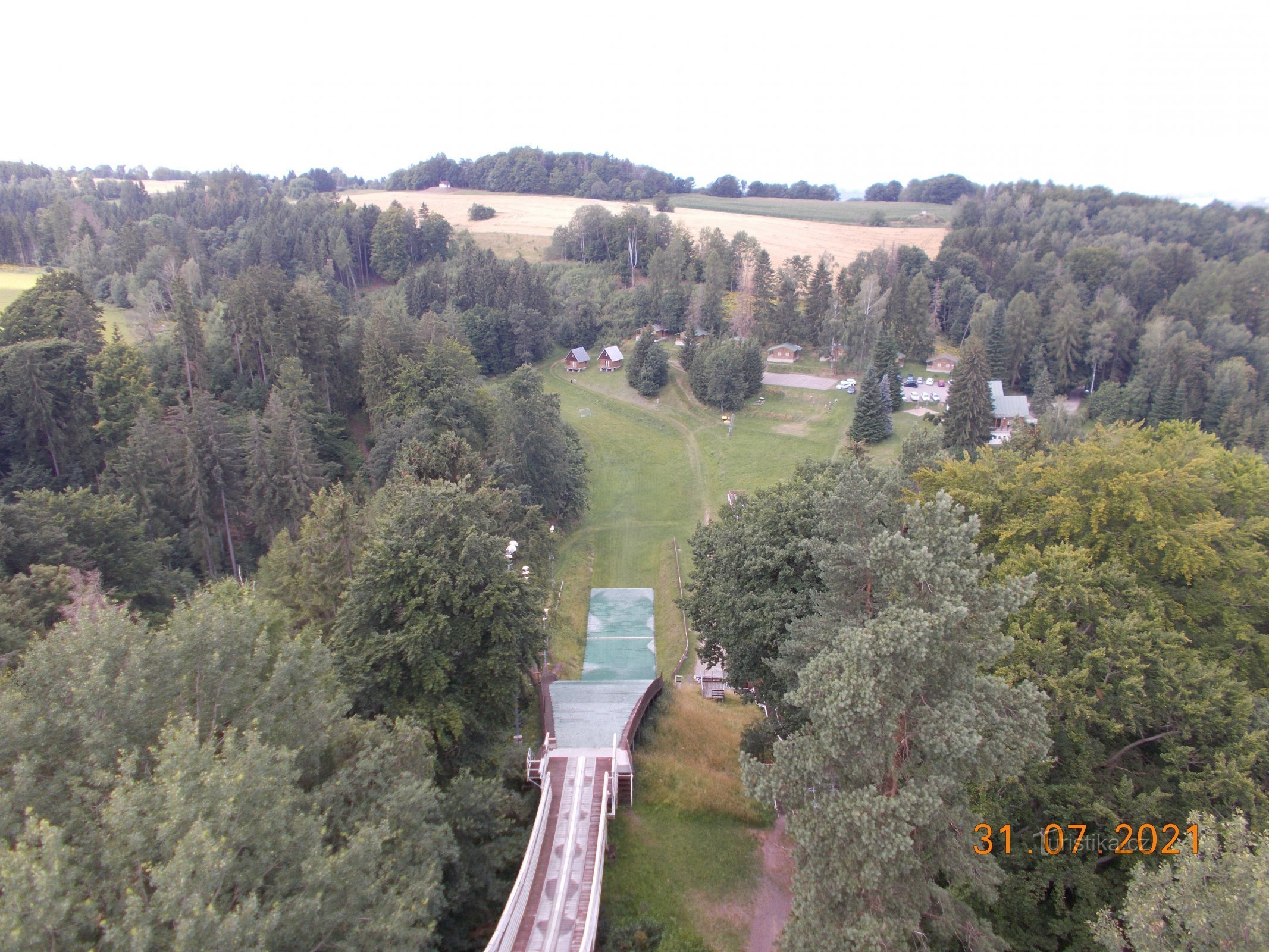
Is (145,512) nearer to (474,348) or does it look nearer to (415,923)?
(415,923)

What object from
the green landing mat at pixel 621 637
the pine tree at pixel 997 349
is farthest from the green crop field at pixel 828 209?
the green landing mat at pixel 621 637

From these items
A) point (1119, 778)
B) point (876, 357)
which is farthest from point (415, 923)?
point (876, 357)

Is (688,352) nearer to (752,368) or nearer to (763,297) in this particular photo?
(752,368)

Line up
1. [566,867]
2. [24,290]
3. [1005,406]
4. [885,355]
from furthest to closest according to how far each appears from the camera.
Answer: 1. [1005,406]
2. [885,355]
3. [24,290]
4. [566,867]

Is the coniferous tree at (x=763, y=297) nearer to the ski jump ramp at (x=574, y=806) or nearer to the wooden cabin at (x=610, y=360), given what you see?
the wooden cabin at (x=610, y=360)

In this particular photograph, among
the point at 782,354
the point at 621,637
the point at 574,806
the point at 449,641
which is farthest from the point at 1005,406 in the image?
the point at 449,641

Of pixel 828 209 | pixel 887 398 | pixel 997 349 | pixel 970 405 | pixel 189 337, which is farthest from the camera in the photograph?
pixel 828 209
